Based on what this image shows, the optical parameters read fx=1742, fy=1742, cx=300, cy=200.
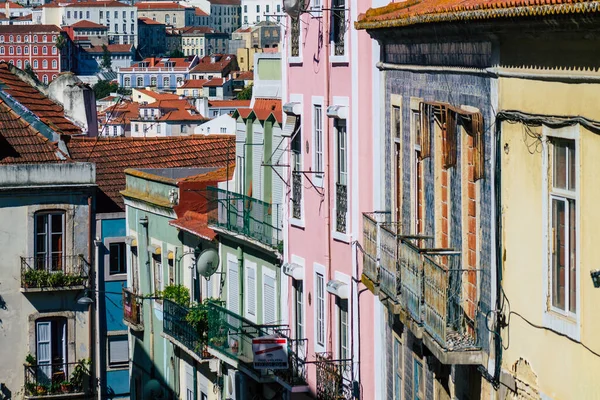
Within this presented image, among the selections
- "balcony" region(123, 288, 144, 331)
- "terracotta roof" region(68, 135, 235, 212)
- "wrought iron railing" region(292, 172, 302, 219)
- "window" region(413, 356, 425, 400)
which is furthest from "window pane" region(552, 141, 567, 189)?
"terracotta roof" region(68, 135, 235, 212)

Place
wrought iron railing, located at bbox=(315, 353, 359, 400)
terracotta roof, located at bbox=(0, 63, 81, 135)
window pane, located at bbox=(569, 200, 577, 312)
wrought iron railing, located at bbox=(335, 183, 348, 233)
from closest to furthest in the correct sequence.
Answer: window pane, located at bbox=(569, 200, 577, 312), wrought iron railing, located at bbox=(315, 353, 359, 400), wrought iron railing, located at bbox=(335, 183, 348, 233), terracotta roof, located at bbox=(0, 63, 81, 135)

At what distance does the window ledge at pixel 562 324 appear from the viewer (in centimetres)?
1215

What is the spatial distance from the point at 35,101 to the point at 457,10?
2707cm

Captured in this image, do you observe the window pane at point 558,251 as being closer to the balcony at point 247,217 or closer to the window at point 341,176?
the window at point 341,176

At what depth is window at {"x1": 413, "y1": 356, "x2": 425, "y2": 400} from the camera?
56.6 ft

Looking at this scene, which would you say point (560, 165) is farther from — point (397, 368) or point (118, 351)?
point (118, 351)

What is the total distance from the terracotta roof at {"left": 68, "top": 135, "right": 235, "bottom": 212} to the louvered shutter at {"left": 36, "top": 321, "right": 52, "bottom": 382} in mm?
5949

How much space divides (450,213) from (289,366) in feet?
28.7

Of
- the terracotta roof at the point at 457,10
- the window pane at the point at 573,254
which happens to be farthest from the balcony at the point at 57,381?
the window pane at the point at 573,254

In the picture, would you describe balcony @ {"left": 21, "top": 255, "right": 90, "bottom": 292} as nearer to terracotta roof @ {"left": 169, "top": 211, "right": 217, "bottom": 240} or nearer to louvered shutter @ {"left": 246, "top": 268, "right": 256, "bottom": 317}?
terracotta roof @ {"left": 169, "top": 211, "right": 217, "bottom": 240}

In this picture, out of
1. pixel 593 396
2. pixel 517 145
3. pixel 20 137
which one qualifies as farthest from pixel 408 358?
pixel 20 137

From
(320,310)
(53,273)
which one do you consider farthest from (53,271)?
(320,310)

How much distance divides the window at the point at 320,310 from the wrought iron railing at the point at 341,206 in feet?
4.11

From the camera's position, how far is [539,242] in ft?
41.9
